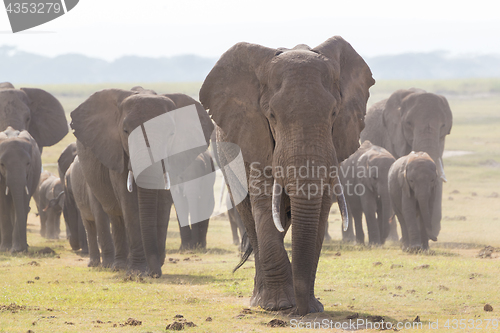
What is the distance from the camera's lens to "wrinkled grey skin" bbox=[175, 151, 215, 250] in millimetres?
14555

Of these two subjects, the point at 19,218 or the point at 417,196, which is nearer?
the point at 417,196

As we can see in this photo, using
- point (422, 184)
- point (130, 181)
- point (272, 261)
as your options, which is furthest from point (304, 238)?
point (422, 184)

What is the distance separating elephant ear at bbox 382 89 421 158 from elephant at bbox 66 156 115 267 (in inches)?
331

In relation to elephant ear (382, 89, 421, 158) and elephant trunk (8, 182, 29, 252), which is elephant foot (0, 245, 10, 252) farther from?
elephant ear (382, 89, 421, 158)

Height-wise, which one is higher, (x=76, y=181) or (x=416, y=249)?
(x=76, y=181)

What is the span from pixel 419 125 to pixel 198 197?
5473 mm

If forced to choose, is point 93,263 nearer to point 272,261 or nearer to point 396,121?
point 272,261

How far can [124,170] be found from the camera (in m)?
→ 10.1

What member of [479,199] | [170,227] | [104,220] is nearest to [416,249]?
[104,220]

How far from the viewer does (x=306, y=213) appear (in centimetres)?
603

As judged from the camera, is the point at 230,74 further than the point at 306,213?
Yes

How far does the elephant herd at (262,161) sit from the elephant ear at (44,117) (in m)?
0.03

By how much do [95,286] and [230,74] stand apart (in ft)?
12.0

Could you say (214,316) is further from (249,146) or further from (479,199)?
(479,199)
